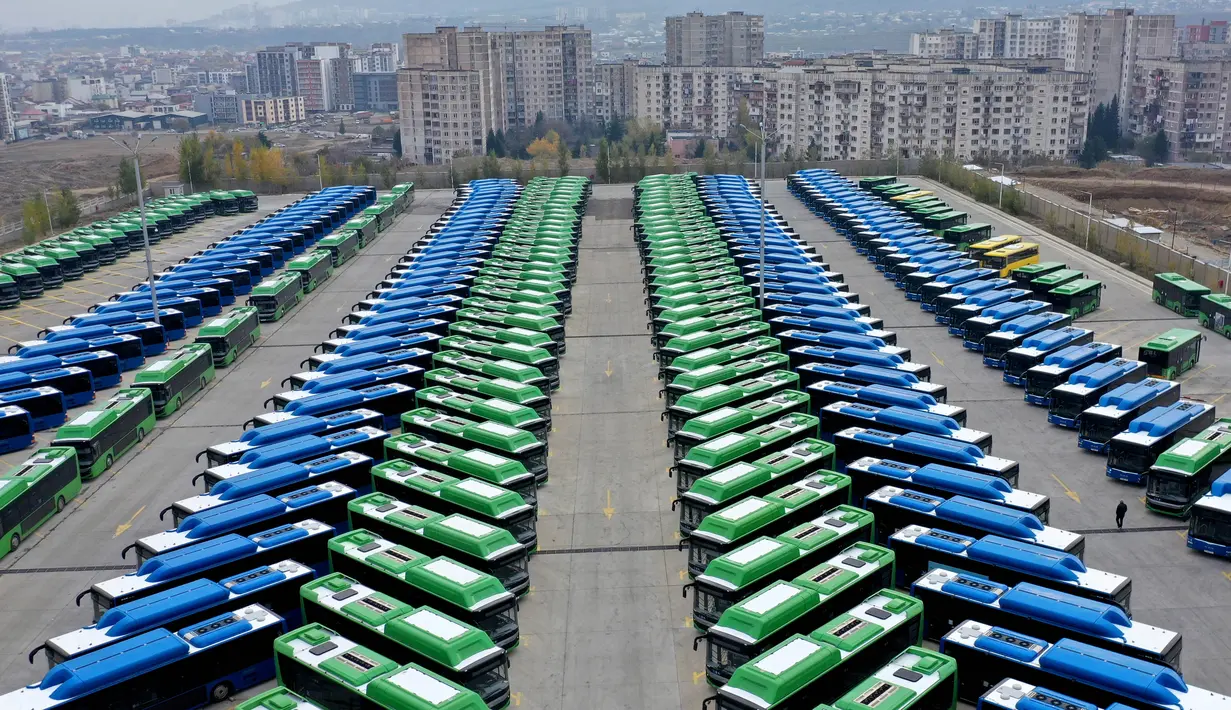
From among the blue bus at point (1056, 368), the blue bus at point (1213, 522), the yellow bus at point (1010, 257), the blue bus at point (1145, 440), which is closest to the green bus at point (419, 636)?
the blue bus at point (1213, 522)

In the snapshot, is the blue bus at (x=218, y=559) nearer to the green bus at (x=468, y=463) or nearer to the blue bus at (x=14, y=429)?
the green bus at (x=468, y=463)

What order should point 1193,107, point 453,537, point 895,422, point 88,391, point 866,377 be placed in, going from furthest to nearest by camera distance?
point 1193,107
point 88,391
point 866,377
point 895,422
point 453,537

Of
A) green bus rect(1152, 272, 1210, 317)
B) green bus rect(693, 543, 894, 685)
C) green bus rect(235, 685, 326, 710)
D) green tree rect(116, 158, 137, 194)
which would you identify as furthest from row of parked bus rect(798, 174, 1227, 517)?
green tree rect(116, 158, 137, 194)

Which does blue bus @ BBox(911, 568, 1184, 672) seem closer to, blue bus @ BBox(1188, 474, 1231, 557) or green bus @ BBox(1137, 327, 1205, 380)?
blue bus @ BBox(1188, 474, 1231, 557)

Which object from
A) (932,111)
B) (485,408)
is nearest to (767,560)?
(485,408)

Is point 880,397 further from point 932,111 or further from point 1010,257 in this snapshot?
point 932,111

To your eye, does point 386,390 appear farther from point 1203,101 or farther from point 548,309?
point 1203,101

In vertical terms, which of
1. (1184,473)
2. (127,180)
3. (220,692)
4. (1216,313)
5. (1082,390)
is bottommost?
(220,692)
